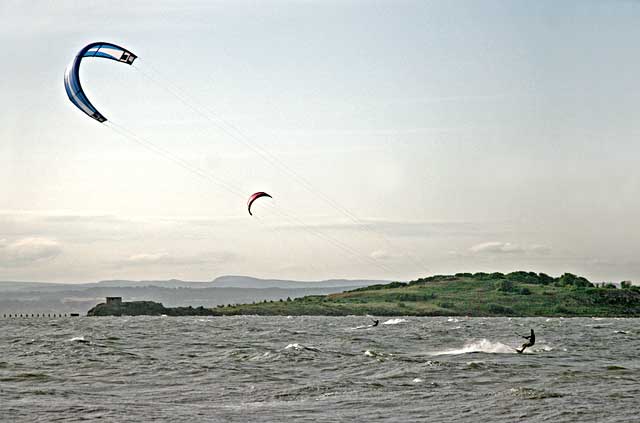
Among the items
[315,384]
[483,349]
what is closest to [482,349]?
[483,349]

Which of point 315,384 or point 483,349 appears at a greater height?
point 483,349

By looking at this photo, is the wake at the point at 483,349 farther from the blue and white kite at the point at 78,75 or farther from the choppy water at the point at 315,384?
the blue and white kite at the point at 78,75

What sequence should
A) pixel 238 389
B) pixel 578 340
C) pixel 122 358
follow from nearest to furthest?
pixel 238 389 → pixel 122 358 → pixel 578 340

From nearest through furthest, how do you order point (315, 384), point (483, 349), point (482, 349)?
point (315, 384), point (483, 349), point (482, 349)

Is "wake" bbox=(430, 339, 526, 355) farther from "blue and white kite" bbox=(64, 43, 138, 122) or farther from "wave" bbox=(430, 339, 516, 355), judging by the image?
"blue and white kite" bbox=(64, 43, 138, 122)

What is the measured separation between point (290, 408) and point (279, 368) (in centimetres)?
1296

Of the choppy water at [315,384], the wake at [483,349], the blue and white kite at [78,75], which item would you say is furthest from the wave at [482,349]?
the blue and white kite at [78,75]

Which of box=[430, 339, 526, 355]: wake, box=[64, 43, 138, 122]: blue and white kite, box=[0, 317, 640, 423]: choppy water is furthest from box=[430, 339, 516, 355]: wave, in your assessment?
box=[64, 43, 138, 122]: blue and white kite

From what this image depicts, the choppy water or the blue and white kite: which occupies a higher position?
the blue and white kite

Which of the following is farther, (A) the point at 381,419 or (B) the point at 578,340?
(B) the point at 578,340

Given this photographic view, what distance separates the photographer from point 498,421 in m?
28.3

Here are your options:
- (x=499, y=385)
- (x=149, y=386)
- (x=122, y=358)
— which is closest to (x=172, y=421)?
(x=149, y=386)

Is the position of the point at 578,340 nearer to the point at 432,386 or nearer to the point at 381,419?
the point at 432,386

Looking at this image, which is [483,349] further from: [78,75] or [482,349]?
[78,75]
